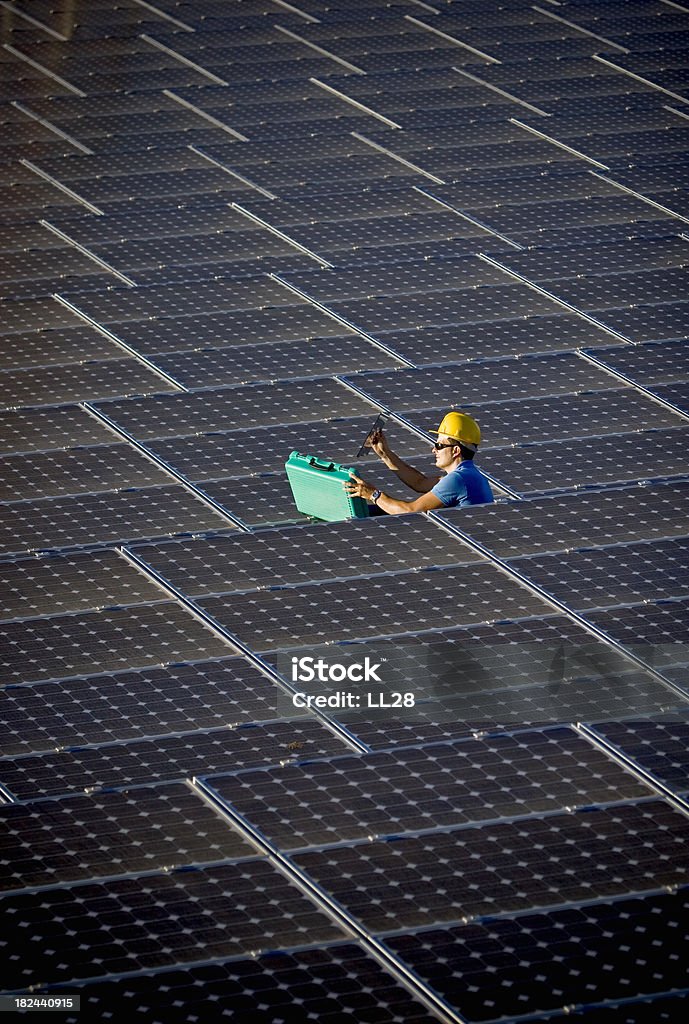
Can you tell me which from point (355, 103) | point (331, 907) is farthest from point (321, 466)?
point (355, 103)

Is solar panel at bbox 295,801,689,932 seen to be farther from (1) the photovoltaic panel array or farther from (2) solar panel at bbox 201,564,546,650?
(2) solar panel at bbox 201,564,546,650

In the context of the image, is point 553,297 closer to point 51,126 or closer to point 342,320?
point 342,320

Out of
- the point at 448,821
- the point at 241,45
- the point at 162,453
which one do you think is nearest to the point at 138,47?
the point at 241,45

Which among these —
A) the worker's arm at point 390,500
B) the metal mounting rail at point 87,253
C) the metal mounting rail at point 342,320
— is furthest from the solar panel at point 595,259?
the worker's arm at point 390,500

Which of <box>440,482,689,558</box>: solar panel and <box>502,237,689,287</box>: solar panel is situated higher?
<box>502,237,689,287</box>: solar panel

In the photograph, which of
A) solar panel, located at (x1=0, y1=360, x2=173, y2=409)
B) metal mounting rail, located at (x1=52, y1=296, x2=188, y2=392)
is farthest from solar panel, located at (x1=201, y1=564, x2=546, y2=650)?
metal mounting rail, located at (x1=52, y1=296, x2=188, y2=392)

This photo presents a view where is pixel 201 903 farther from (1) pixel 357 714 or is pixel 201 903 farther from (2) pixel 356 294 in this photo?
(2) pixel 356 294

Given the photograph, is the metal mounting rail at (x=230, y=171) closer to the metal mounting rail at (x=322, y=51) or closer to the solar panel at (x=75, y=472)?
the metal mounting rail at (x=322, y=51)
